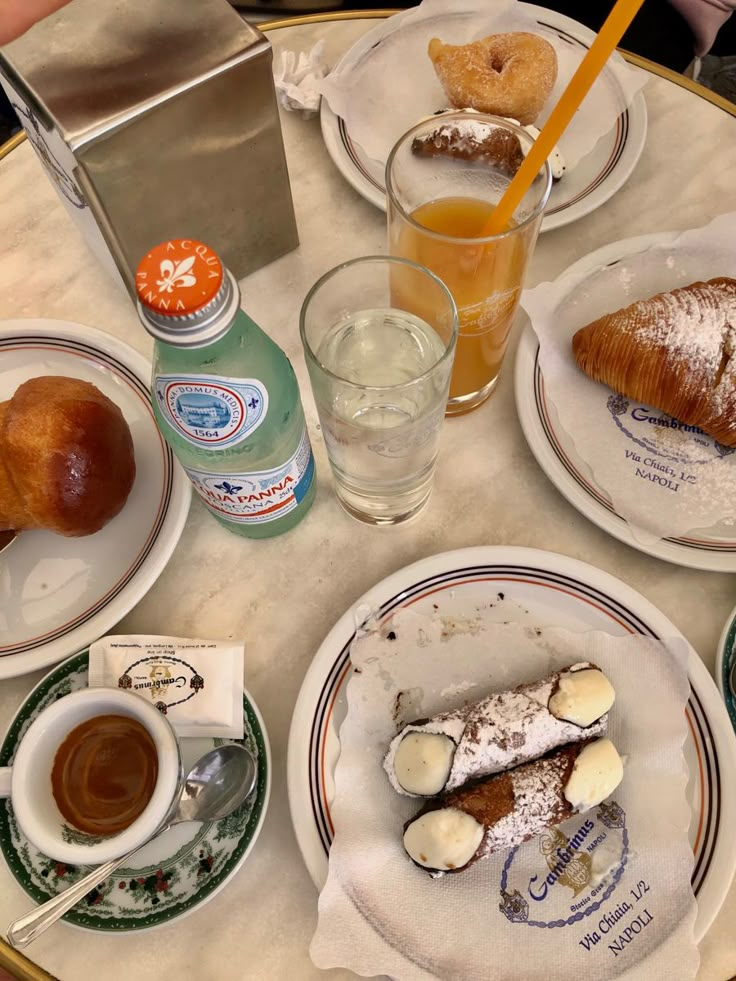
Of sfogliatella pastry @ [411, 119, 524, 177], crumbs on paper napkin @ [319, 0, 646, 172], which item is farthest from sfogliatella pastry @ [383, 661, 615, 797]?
crumbs on paper napkin @ [319, 0, 646, 172]

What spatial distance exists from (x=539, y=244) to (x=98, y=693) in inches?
29.3

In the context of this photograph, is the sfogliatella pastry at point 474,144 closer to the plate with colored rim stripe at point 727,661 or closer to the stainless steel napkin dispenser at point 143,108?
the stainless steel napkin dispenser at point 143,108

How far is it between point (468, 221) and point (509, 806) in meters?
0.58

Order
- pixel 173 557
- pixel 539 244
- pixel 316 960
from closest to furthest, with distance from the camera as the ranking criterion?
1. pixel 316 960
2. pixel 173 557
3. pixel 539 244

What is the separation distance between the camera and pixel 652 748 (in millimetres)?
643

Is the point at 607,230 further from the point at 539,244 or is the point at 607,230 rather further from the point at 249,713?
the point at 249,713

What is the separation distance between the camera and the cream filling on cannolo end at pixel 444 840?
23.2 inches

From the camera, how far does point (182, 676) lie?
0.69 meters

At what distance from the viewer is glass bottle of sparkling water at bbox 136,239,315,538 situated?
1.58 ft

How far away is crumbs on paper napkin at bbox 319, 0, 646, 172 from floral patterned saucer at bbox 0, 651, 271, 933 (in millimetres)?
821

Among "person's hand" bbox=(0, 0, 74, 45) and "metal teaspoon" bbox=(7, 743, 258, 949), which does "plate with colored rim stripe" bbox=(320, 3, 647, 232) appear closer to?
"person's hand" bbox=(0, 0, 74, 45)

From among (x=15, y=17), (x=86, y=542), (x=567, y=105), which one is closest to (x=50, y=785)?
(x=86, y=542)

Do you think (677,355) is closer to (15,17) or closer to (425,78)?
(425,78)

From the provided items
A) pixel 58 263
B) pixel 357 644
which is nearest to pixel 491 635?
pixel 357 644
